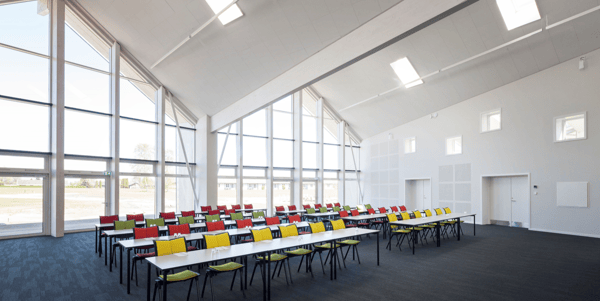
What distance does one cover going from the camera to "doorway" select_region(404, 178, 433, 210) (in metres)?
16.7

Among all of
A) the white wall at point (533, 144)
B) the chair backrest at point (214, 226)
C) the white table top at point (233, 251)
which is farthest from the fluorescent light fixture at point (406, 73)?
the chair backrest at point (214, 226)

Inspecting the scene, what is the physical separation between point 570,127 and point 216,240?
12542mm

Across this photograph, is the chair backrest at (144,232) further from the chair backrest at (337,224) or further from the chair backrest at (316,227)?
the chair backrest at (337,224)

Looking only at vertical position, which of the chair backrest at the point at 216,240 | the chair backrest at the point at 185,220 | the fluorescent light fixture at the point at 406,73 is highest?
the fluorescent light fixture at the point at 406,73

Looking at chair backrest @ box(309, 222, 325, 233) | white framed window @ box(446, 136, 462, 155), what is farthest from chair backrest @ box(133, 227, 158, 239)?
white framed window @ box(446, 136, 462, 155)

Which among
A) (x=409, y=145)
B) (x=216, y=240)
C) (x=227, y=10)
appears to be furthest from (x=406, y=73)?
(x=216, y=240)

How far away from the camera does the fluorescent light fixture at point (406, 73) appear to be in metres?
13.1

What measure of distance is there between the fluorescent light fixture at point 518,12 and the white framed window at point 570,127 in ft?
12.9

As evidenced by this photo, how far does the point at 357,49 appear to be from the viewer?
8.58m

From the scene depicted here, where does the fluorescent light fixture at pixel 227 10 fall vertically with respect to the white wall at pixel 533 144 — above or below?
above

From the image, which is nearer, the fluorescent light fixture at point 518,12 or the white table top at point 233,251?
the white table top at point 233,251

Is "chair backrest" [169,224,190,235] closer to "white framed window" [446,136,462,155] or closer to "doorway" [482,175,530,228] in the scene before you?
"doorway" [482,175,530,228]

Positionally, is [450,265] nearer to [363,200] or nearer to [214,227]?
[214,227]

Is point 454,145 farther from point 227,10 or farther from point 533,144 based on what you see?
point 227,10
